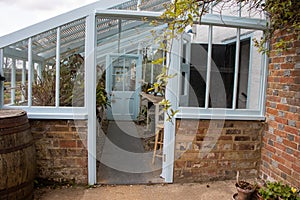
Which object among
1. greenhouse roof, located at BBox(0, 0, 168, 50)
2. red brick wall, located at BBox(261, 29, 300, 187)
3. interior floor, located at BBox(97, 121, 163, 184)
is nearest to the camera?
red brick wall, located at BBox(261, 29, 300, 187)

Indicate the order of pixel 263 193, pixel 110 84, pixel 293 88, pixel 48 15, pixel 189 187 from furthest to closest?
pixel 110 84
pixel 189 187
pixel 48 15
pixel 293 88
pixel 263 193

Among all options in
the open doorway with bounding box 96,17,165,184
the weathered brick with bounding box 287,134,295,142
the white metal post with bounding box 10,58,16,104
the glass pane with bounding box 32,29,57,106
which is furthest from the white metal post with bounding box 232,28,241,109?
the white metal post with bounding box 10,58,16,104

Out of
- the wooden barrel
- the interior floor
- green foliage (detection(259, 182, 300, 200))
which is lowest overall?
the interior floor

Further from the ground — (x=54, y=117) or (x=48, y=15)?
(x=48, y=15)

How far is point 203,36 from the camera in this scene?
2965 mm

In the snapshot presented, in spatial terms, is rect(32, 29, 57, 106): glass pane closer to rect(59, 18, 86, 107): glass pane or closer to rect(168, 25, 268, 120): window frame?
rect(59, 18, 86, 107): glass pane

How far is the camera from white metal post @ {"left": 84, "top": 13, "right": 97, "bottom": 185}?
8.84ft

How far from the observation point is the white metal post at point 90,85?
270cm

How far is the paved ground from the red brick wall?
57 centimetres

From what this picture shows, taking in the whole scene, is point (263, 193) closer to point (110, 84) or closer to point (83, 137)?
point (83, 137)

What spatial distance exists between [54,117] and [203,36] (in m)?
1.98

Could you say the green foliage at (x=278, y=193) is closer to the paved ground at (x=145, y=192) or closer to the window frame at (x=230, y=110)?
the paved ground at (x=145, y=192)

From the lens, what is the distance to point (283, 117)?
8.80ft

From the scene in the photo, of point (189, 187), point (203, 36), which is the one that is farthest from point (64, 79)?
point (189, 187)
